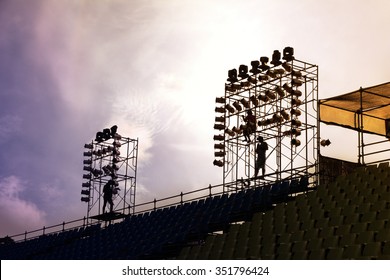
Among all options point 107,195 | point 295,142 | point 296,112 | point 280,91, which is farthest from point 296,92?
point 107,195

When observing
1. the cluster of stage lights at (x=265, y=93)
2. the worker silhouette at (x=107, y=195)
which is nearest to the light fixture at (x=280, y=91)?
the cluster of stage lights at (x=265, y=93)

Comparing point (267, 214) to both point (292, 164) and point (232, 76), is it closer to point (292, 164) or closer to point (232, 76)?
point (292, 164)

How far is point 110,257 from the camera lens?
2188 cm

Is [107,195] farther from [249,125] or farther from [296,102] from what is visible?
[296,102]

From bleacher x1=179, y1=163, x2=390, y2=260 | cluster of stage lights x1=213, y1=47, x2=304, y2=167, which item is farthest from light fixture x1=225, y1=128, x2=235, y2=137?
bleacher x1=179, y1=163, x2=390, y2=260

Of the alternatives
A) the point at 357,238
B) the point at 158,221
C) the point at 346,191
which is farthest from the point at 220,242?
the point at 158,221

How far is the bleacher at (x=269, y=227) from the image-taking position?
13883 millimetres

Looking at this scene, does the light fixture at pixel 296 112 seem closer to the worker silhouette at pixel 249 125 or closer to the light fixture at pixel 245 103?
the worker silhouette at pixel 249 125

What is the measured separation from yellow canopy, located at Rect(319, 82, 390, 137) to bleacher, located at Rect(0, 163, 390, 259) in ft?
10.0

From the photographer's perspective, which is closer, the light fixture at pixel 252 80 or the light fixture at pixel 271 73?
the light fixture at pixel 271 73

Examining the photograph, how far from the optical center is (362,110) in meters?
21.6

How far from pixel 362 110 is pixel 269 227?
6435 millimetres

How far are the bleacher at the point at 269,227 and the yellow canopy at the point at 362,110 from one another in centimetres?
305

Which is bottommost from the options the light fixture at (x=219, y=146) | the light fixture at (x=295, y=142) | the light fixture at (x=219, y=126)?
the light fixture at (x=295, y=142)
